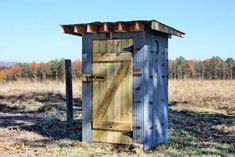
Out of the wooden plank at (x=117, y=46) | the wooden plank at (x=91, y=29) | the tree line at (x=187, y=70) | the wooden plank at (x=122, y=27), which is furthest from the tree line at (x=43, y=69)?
the wooden plank at (x=122, y=27)

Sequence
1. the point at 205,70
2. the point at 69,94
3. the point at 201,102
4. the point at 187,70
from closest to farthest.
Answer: the point at 69,94
the point at 201,102
the point at 205,70
the point at 187,70

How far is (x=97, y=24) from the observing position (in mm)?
8617

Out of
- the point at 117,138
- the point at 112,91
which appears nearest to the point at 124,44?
the point at 112,91

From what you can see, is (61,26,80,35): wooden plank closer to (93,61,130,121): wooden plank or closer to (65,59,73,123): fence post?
(93,61,130,121): wooden plank

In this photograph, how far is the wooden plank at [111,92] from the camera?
8531 millimetres

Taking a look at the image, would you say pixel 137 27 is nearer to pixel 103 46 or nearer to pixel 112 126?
pixel 103 46

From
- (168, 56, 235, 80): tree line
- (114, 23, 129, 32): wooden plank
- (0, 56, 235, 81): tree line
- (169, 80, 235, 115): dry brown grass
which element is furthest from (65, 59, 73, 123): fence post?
(168, 56, 235, 80): tree line

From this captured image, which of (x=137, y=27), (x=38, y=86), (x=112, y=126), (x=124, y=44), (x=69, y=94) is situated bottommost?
(x=112, y=126)

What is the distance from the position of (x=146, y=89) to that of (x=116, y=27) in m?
1.50

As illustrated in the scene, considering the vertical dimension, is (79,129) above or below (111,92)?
below

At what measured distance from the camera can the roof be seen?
809cm

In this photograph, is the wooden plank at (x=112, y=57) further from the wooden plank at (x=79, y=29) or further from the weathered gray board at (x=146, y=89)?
the wooden plank at (x=79, y=29)

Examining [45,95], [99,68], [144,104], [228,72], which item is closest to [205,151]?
[144,104]

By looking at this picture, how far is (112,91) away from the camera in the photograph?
867 centimetres
